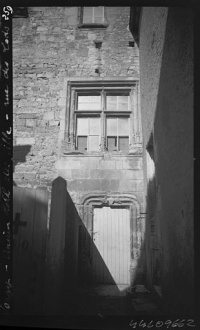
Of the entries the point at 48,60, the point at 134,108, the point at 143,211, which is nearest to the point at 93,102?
the point at 134,108

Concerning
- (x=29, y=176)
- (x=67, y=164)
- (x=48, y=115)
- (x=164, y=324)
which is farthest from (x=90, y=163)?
(x=164, y=324)

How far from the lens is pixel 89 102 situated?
6.38 m

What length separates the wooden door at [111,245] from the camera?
523 centimetres

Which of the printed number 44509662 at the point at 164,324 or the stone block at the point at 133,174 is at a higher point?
the stone block at the point at 133,174

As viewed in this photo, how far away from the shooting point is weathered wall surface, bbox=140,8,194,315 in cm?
254

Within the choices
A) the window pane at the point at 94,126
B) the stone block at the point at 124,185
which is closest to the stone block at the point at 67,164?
the window pane at the point at 94,126

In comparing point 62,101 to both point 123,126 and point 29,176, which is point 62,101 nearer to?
point 123,126

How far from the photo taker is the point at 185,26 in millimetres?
2582

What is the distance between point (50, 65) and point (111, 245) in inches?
156

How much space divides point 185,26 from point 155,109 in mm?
1732

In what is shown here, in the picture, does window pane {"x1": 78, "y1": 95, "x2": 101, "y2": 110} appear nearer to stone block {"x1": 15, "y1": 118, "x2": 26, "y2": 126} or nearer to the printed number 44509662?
stone block {"x1": 15, "y1": 118, "x2": 26, "y2": 126}

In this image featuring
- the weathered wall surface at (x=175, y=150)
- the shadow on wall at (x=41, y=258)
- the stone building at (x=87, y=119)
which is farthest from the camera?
the stone building at (x=87, y=119)

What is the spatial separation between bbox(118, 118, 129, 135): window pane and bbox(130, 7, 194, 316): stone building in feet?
5.11

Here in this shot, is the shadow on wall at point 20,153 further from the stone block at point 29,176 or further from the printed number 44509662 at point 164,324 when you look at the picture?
the printed number 44509662 at point 164,324
